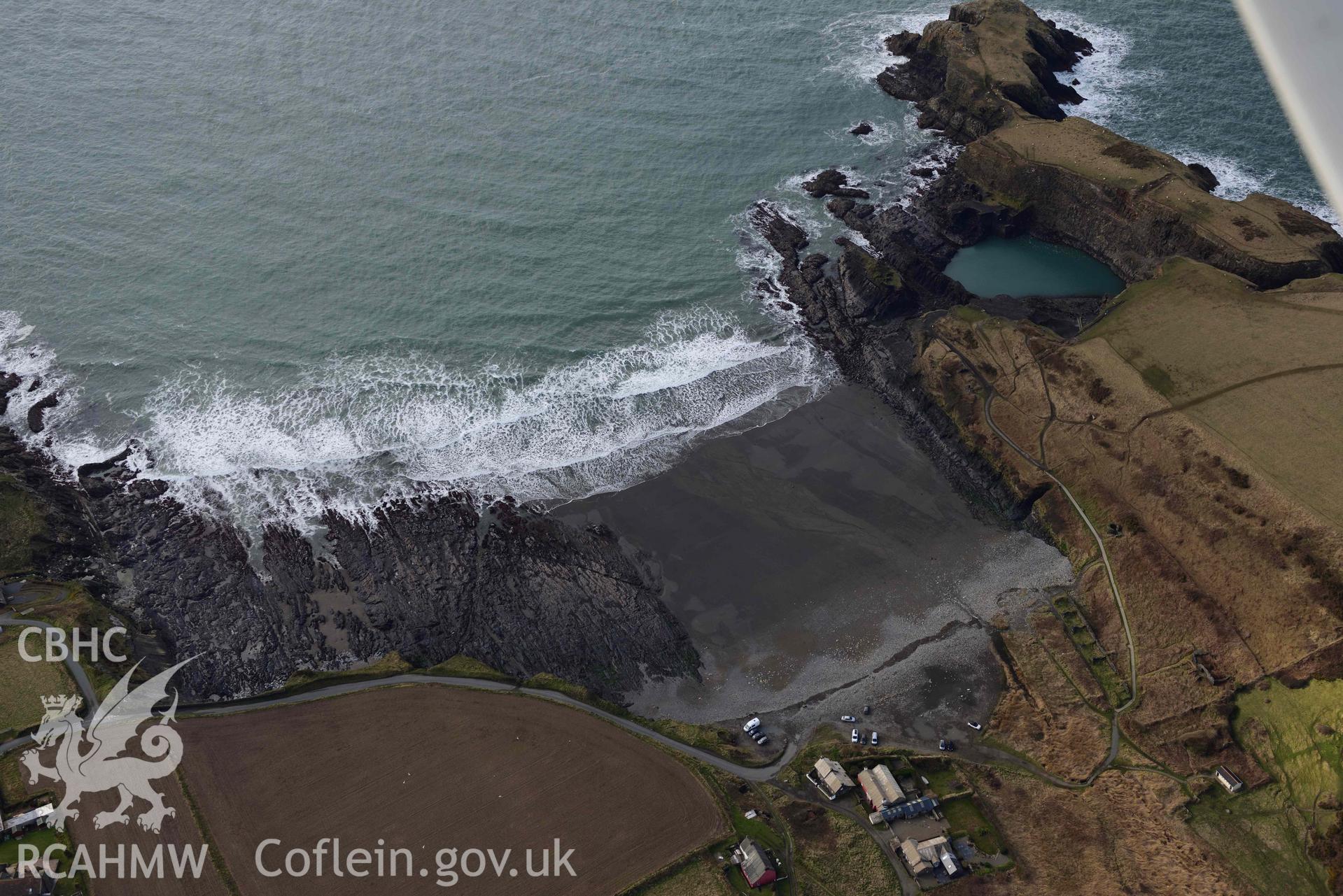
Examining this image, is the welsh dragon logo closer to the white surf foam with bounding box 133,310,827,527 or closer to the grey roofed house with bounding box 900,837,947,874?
the white surf foam with bounding box 133,310,827,527

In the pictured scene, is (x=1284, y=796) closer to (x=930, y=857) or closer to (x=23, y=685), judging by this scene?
→ (x=930, y=857)

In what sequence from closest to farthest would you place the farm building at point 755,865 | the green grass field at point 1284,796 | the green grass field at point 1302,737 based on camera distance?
the farm building at point 755,865 < the green grass field at point 1284,796 < the green grass field at point 1302,737

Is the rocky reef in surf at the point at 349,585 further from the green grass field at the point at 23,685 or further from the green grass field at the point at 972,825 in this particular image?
the green grass field at the point at 972,825

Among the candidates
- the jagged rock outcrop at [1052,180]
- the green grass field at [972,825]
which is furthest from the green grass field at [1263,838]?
the jagged rock outcrop at [1052,180]

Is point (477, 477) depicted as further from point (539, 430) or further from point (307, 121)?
point (307, 121)

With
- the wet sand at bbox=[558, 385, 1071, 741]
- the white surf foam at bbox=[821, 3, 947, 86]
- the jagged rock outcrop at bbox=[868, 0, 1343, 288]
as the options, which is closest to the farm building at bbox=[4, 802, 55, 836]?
the wet sand at bbox=[558, 385, 1071, 741]
